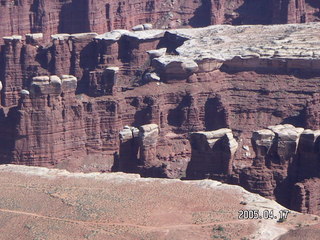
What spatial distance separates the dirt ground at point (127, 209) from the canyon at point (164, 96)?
4.63 m

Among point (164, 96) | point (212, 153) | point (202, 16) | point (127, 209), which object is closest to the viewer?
point (127, 209)

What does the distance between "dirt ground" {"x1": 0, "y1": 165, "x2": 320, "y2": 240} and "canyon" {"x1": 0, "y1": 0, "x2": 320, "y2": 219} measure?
463cm

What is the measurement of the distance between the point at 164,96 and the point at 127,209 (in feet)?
78.1

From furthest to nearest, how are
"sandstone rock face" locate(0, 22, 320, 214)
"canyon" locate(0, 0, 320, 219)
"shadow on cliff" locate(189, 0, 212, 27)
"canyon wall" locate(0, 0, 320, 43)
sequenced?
"shadow on cliff" locate(189, 0, 212, 27)
"canyon wall" locate(0, 0, 320, 43)
"sandstone rock face" locate(0, 22, 320, 214)
"canyon" locate(0, 0, 320, 219)

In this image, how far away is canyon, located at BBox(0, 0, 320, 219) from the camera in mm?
72750

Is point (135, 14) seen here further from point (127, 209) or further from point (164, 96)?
point (127, 209)

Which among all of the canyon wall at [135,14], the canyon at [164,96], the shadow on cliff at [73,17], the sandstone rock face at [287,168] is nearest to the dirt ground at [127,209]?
the sandstone rock face at [287,168]

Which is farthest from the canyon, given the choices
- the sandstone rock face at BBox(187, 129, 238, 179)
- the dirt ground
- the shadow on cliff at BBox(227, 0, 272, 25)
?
the dirt ground

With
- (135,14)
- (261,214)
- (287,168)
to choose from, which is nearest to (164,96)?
(287,168)

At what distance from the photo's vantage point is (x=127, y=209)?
64250 millimetres

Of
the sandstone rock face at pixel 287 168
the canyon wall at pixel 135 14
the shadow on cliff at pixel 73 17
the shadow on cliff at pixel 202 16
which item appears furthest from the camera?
the shadow on cliff at pixel 202 16

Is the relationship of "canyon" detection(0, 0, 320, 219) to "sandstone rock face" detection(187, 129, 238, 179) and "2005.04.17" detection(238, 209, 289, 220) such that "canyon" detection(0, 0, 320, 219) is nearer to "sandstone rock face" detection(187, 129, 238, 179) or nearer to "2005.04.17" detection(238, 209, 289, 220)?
"sandstone rock face" detection(187, 129, 238, 179)

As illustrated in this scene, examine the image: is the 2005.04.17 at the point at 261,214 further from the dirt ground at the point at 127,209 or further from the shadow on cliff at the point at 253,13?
the shadow on cliff at the point at 253,13

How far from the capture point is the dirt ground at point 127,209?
6184 cm
